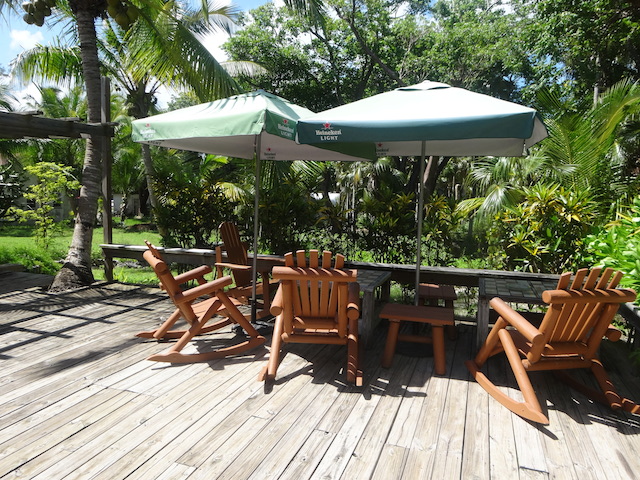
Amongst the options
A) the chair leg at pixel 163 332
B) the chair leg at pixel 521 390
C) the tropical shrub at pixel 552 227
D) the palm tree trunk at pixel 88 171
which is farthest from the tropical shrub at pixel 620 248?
the palm tree trunk at pixel 88 171

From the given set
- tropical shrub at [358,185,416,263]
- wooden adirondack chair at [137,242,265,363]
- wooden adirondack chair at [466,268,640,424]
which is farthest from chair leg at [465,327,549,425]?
tropical shrub at [358,185,416,263]

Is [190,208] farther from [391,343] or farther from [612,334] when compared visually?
[612,334]

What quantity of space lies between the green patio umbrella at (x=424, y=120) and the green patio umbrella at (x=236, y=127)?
0.32 metres

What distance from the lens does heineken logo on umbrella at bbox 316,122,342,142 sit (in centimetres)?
335

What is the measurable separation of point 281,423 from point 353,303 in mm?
1163

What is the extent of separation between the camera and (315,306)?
11.6ft

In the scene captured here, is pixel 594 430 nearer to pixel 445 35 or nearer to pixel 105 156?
pixel 105 156

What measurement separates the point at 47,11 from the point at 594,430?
8157mm

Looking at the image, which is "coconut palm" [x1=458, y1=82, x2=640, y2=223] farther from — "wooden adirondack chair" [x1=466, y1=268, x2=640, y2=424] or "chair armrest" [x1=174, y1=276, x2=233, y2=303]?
"chair armrest" [x1=174, y1=276, x2=233, y2=303]

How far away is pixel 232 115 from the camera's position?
371 cm

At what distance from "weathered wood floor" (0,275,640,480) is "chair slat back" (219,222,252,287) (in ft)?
3.89

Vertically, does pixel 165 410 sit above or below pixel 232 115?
below

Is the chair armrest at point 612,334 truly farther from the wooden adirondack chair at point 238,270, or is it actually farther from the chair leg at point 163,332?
the chair leg at point 163,332

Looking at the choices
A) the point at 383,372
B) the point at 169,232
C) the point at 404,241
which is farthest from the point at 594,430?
the point at 169,232
